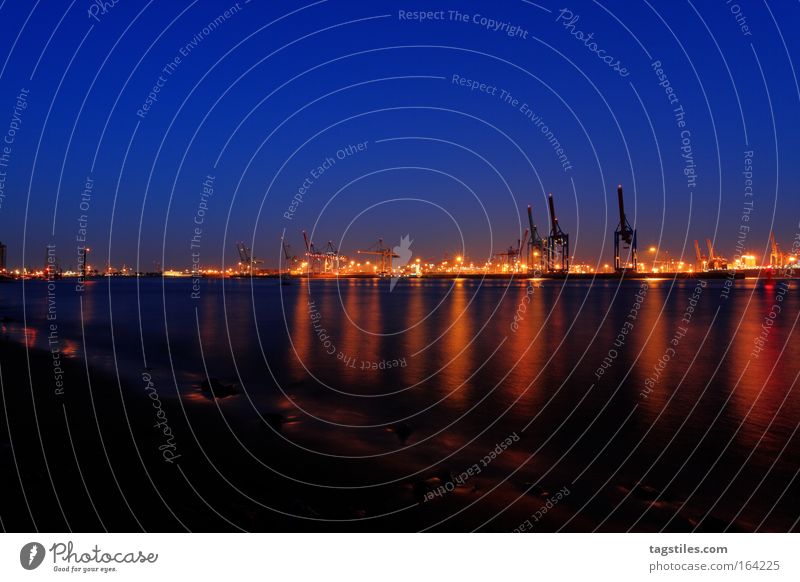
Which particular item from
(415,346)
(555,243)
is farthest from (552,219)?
(415,346)

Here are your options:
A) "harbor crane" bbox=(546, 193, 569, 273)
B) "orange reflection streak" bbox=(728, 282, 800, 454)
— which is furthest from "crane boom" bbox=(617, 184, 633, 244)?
"orange reflection streak" bbox=(728, 282, 800, 454)

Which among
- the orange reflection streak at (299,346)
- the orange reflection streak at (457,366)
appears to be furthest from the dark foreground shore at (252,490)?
the orange reflection streak at (299,346)

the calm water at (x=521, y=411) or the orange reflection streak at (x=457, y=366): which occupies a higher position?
the calm water at (x=521, y=411)

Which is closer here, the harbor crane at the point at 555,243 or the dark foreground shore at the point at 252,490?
the dark foreground shore at the point at 252,490

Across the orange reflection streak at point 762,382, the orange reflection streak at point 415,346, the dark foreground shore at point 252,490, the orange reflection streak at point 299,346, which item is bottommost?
the orange reflection streak at point 415,346

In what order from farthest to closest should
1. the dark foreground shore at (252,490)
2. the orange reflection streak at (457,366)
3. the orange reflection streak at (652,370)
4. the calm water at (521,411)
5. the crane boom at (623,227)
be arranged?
the crane boom at (623,227)
the orange reflection streak at (457,366)
the orange reflection streak at (652,370)
the calm water at (521,411)
the dark foreground shore at (252,490)

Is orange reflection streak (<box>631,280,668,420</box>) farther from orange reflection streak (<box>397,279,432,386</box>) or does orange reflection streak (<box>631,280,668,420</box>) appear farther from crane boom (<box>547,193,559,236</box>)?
crane boom (<box>547,193,559,236</box>)
